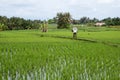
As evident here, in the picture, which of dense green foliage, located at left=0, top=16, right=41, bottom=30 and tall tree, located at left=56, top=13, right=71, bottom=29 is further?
Answer: dense green foliage, located at left=0, top=16, right=41, bottom=30

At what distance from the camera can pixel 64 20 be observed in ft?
173

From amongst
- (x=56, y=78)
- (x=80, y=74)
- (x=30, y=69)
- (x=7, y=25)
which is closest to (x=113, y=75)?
(x=80, y=74)

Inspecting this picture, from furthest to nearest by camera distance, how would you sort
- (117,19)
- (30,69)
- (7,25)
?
(117,19), (7,25), (30,69)

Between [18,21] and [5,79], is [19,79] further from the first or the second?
[18,21]

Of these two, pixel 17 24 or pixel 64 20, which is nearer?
pixel 64 20

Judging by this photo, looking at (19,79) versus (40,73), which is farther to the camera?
(40,73)

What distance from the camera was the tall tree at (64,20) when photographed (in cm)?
5287

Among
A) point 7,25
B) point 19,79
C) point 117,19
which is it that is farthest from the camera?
point 117,19

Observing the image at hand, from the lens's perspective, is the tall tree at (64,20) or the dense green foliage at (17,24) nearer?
the tall tree at (64,20)

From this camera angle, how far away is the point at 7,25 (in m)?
52.8

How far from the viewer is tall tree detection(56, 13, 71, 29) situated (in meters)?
52.9

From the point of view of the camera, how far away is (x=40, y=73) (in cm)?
691

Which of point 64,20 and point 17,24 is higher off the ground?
point 64,20

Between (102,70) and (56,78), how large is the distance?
5.97 ft
